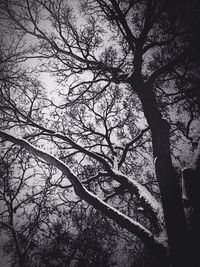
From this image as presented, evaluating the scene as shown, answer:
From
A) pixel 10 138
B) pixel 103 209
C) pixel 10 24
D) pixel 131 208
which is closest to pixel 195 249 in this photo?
pixel 103 209

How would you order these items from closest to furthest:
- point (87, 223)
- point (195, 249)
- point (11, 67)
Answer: point (195, 249) < point (11, 67) < point (87, 223)

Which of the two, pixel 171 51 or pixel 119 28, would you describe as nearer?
pixel 119 28

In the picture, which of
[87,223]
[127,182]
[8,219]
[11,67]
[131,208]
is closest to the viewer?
[127,182]

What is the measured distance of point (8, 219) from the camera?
8.95m

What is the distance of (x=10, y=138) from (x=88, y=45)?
4.52 metres

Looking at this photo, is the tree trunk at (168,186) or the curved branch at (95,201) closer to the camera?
the tree trunk at (168,186)

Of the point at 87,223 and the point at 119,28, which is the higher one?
the point at 119,28

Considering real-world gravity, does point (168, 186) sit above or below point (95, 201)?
above

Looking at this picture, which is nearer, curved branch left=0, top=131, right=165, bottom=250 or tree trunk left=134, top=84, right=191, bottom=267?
tree trunk left=134, top=84, right=191, bottom=267

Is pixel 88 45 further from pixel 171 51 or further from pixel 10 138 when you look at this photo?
pixel 10 138

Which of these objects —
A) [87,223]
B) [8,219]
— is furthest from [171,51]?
[8,219]

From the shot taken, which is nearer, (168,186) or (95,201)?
(95,201)

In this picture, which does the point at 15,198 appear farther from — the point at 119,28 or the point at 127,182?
the point at 119,28

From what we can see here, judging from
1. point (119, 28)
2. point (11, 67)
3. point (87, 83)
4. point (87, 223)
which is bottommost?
point (87, 223)
